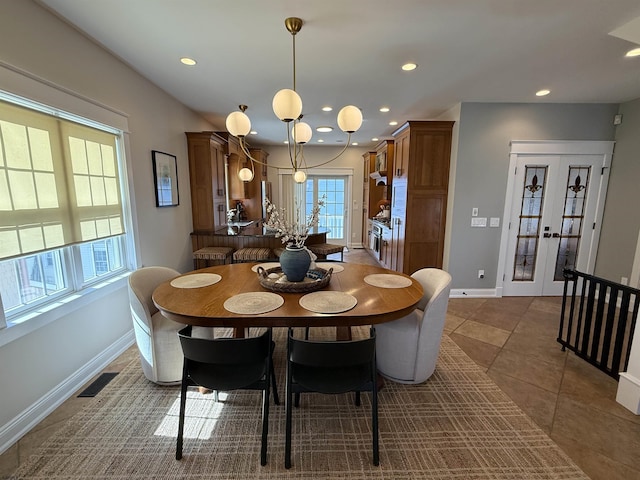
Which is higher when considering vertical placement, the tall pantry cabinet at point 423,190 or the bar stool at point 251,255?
the tall pantry cabinet at point 423,190

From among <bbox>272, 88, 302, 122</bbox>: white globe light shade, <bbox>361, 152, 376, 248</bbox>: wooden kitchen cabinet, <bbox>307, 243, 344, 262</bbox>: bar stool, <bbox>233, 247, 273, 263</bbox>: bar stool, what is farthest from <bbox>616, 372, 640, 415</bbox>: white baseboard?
<bbox>361, 152, 376, 248</bbox>: wooden kitchen cabinet

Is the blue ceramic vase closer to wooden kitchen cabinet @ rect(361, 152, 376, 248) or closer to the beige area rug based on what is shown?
the beige area rug

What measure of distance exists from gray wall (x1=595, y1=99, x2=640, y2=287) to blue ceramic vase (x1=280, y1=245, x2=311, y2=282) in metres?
4.19

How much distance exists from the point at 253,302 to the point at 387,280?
1.04 m

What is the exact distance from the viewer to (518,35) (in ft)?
6.84

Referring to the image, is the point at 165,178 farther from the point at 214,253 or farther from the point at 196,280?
the point at 196,280

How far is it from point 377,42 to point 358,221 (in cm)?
542

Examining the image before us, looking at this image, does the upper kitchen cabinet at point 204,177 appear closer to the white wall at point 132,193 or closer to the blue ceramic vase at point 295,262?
the white wall at point 132,193

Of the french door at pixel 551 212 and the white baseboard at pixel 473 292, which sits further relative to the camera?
the white baseboard at pixel 473 292

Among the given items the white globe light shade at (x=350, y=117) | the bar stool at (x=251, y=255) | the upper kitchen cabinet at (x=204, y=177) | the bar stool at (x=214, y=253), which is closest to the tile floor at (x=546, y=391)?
the bar stool at (x=214, y=253)

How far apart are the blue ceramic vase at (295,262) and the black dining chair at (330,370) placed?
57 centimetres

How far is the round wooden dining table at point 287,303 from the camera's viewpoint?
154 centimetres

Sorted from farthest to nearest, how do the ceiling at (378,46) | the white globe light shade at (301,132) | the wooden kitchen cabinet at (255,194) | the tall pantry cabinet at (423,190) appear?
1. the wooden kitchen cabinet at (255,194)
2. the tall pantry cabinet at (423,190)
3. the white globe light shade at (301,132)
4. the ceiling at (378,46)

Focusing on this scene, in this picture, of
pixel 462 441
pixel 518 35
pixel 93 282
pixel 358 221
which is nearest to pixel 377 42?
pixel 518 35
